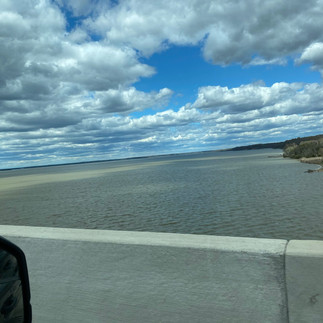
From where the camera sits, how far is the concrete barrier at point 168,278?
253 centimetres

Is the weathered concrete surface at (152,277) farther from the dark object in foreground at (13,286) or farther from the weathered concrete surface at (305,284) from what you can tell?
the dark object in foreground at (13,286)

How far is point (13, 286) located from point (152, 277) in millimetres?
1432

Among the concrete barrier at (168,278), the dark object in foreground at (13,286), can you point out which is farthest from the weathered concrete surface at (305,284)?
the dark object in foreground at (13,286)

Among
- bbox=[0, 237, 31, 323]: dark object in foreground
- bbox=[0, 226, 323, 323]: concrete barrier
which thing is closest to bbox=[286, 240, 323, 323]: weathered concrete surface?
bbox=[0, 226, 323, 323]: concrete barrier

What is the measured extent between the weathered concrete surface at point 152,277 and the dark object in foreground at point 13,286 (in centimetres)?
127

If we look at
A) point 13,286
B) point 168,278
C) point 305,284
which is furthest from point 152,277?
point 13,286

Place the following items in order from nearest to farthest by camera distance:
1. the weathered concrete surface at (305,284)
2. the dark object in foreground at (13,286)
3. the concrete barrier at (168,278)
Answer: the dark object in foreground at (13,286)
the weathered concrete surface at (305,284)
the concrete barrier at (168,278)

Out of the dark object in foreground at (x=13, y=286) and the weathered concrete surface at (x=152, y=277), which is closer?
the dark object in foreground at (x=13, y=286)

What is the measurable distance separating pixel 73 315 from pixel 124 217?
1450 cm

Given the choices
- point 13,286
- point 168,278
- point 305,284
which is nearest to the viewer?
point 13,286

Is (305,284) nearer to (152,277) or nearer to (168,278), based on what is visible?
(168,278)

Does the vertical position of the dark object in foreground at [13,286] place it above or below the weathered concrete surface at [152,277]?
above

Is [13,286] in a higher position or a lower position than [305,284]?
higher

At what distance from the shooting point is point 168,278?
2854mm
